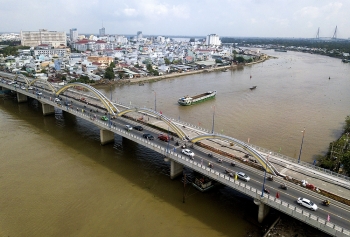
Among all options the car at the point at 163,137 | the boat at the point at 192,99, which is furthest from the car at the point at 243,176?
the boat at the point at 192,99

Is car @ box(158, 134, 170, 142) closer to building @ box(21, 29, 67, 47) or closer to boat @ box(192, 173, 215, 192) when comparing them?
boat @ box(192, 173, 215, 192)

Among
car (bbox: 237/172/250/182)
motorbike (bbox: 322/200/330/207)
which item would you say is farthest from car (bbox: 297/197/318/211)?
car (bbox: 237/172/250/182)

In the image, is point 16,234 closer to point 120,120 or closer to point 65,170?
point 65,170

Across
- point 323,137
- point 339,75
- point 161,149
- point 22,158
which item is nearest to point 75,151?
point 22,158

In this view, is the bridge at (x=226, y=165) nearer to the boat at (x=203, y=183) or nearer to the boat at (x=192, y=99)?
the boat at (x=203, y=183)

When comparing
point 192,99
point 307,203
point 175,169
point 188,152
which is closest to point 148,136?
point 175,169

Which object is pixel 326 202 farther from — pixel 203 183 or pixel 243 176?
pixel 203 183
